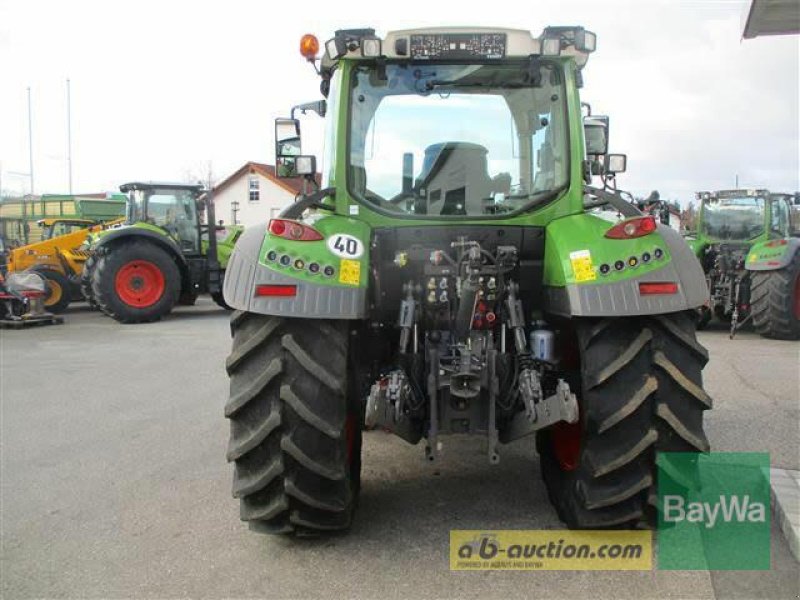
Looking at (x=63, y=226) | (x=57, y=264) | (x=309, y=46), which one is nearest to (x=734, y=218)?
(x=309, y=46)

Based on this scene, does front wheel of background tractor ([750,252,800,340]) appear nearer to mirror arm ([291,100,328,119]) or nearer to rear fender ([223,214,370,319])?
mirror arm ([291,100,328,119])

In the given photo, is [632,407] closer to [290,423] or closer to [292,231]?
[290,423]

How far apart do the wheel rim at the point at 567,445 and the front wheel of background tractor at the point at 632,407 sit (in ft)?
0.70

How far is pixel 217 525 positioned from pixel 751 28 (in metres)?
7.55

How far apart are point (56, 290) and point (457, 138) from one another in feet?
43.7

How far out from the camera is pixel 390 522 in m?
3.66

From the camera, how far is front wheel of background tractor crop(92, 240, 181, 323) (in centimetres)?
1295

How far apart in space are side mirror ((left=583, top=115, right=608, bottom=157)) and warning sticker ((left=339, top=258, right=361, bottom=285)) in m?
1.80

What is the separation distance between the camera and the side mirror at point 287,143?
14.2ft

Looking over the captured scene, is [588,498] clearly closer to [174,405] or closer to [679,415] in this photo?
[679,415]

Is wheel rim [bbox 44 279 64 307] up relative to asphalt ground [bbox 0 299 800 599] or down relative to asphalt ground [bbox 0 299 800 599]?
up

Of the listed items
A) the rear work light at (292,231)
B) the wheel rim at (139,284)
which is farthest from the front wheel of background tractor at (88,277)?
the rear work light at (292,231)

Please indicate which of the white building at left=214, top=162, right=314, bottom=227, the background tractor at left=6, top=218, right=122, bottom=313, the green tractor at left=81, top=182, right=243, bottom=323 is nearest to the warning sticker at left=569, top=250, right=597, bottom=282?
the green tractor at left=81, top=182, right=243, bottom=323

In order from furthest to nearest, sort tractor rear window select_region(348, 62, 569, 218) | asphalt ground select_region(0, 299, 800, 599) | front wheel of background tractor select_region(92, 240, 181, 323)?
front wheel of background tractor select_region(92, 240, 181, 323) → tractor rear window select_region(348, 62, 569, 218) → asphalt ground select_region(0, 299, 800, 599)
